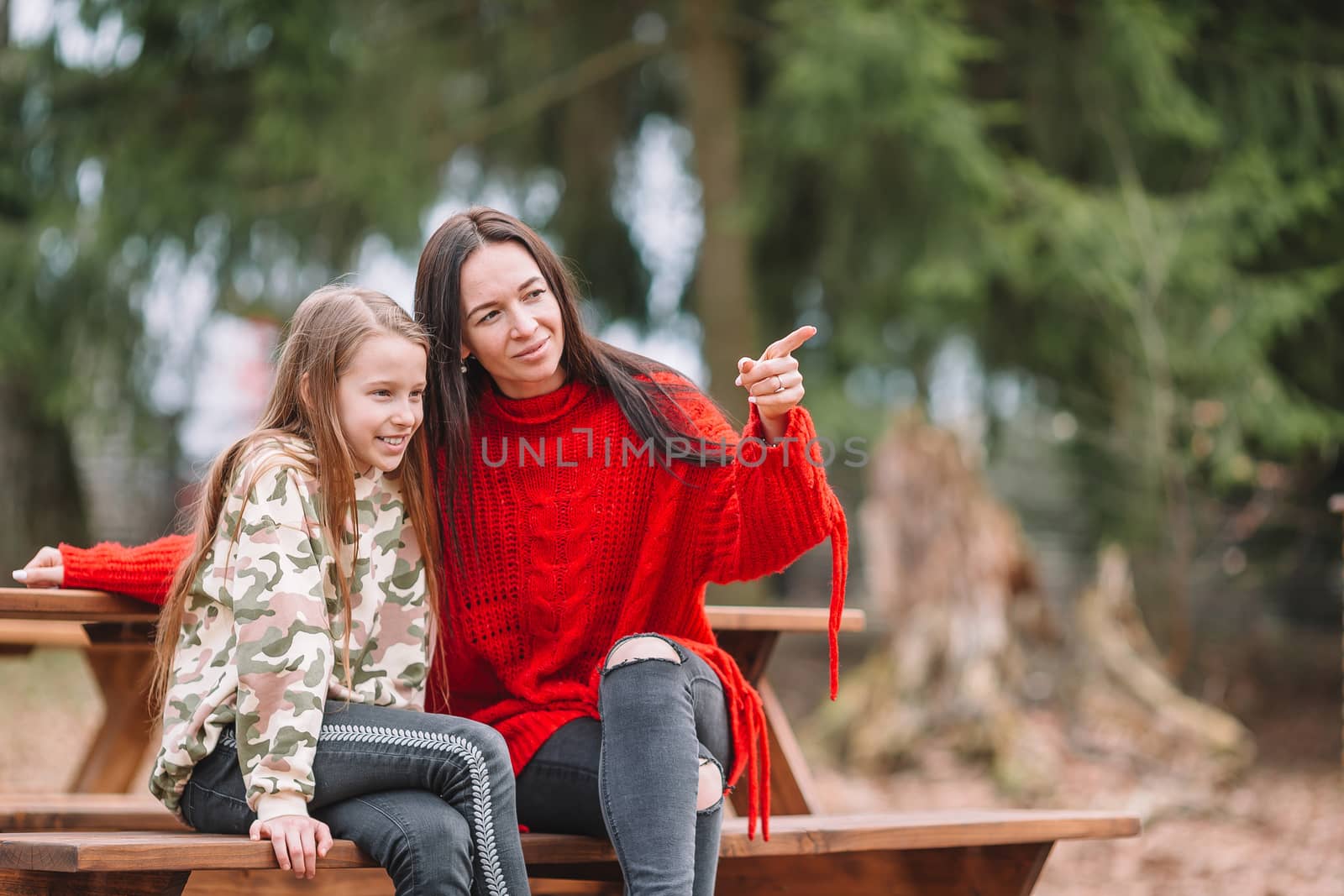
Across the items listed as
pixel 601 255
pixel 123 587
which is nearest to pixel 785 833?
pixel 123 587

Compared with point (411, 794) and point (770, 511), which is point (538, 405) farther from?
point (411, 794)

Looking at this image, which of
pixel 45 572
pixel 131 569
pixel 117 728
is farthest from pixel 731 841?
pixel 117 728

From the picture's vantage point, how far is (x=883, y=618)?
223 inches

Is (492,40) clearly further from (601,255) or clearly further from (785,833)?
(785,833)

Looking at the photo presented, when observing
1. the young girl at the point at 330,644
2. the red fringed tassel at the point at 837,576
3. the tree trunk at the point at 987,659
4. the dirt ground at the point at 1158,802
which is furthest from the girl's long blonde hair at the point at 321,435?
the tree trunk at the point at 987,659

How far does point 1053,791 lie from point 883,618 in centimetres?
123

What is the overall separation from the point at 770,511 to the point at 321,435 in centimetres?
71

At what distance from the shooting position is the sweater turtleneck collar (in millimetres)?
2133

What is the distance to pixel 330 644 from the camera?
1.75 meters

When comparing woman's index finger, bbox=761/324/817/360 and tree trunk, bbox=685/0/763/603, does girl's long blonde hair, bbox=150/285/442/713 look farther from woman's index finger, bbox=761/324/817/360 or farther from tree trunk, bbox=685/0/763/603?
tree trunk, bbox=685/0/763/603

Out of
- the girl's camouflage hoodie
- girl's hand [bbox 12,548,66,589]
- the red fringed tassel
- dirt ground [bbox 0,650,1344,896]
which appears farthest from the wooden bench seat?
dirt ground [bbox 0,650,1344,896]

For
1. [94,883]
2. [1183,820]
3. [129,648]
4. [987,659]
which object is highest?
[129,648]

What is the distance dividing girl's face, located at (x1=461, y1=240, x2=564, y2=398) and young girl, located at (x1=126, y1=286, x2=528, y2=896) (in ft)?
0.40

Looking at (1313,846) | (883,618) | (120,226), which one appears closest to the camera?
(1313,846)
